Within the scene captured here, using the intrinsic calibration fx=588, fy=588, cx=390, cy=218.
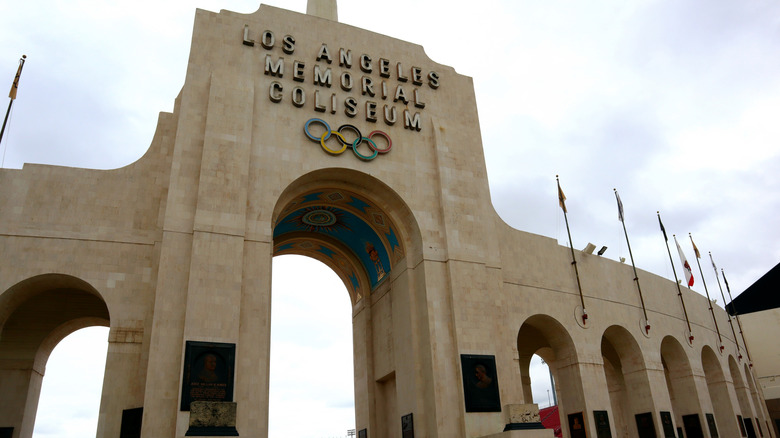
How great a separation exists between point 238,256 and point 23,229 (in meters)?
6.09

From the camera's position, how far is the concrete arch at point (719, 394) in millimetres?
30750

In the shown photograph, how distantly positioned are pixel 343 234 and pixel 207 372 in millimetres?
10716

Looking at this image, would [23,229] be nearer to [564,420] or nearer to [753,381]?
[564,420]

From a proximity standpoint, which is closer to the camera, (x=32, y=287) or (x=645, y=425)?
(x=32, y=287)

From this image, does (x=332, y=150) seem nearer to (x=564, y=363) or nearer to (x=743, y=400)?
(x=564, y=363)

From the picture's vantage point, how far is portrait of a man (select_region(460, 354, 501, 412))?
1869 centimetres

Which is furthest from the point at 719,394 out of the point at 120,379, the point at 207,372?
the point at 120,379

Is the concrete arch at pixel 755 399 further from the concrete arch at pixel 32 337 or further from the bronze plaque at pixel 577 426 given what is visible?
the concrete arch at pixel 32 337

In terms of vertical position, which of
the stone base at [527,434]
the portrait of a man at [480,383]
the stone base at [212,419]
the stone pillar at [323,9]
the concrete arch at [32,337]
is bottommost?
the stone base at [527,434]

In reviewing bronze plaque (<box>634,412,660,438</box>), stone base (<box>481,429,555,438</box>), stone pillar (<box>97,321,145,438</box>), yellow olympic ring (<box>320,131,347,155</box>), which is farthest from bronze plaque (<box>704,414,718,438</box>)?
stone pillar (<box>97,321,145,438</box>)

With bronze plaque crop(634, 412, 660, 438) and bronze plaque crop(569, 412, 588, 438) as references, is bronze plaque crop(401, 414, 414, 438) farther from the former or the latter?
bronze plaque crop(634, 412, 660, 438)

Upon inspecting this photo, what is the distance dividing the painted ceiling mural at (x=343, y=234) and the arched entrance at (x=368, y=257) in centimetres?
4

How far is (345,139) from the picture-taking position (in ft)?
68.6

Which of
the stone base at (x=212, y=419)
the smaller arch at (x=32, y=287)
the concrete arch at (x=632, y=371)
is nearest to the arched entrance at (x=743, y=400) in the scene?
the concrete arch at (x=632, y=371)
